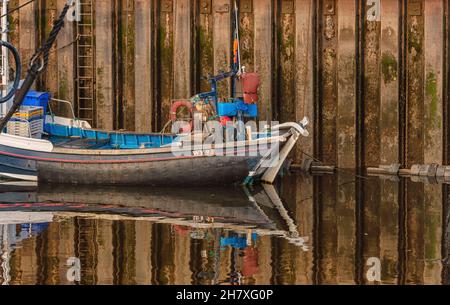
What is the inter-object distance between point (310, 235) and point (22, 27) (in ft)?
37.4

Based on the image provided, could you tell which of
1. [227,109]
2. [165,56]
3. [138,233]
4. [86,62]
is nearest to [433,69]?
[227,109]

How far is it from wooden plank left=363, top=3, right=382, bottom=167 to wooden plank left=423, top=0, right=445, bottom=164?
1.17 meters

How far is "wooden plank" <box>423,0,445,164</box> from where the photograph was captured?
1699 inches

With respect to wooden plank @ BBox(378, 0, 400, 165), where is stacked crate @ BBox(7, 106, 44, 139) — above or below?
below

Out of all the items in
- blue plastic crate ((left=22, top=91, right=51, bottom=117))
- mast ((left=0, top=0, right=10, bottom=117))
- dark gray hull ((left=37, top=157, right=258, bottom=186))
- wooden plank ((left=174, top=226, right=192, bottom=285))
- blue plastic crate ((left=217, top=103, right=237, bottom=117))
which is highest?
mast ((left=0, top=0, right=10, bottom=117))

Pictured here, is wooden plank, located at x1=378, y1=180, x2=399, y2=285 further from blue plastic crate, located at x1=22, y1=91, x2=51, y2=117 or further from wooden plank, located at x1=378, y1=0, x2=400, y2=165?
blue plastic crate, located at x1=22, y1=91, x2=51, y2=117

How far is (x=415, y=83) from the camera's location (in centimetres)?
4356

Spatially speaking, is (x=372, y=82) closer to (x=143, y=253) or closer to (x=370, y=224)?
(x=370, y=224)

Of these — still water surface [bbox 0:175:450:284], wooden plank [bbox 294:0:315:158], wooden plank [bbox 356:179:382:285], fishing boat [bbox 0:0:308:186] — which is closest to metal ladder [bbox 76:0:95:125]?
fishing boat [bbox 0:0:308:186]

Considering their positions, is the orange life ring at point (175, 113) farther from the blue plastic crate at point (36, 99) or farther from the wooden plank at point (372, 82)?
the wooden plank at point (372, 82)

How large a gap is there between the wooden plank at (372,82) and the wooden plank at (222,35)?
127 inches

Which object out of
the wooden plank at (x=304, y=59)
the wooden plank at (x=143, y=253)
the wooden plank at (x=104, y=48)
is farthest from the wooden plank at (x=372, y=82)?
the wooden plank at (x=143, y=253)

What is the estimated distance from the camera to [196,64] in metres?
44.4

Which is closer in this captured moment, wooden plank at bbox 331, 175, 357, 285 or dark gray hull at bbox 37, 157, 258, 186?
wooden plank at bbox 331, 175, 357, 285
